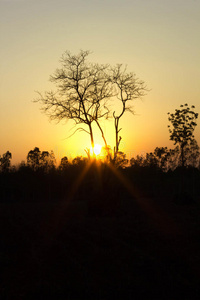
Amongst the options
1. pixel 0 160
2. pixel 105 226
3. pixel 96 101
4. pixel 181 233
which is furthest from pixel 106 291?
pixel 0 160

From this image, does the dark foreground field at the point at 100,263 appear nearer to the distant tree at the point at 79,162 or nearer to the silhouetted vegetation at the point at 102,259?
the silhouetted vegetation at the point at 102,259

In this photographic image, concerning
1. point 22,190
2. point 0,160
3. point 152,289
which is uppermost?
point 0,160

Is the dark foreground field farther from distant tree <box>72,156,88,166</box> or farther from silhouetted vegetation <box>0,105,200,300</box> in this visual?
distant tree <box>72,156,88,166</box>

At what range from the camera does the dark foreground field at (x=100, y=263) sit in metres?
7.79

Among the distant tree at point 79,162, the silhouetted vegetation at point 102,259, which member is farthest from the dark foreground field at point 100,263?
the distant tree at point 79,162

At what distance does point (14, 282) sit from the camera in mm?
8438

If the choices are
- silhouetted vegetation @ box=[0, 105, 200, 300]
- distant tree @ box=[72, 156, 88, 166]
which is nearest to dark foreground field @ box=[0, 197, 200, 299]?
silhouetted vegetation @ box=[0, 105, 200, 300]

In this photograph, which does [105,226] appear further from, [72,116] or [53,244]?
[72,116]

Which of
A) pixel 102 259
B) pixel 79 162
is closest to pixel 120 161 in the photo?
pixel 79 162

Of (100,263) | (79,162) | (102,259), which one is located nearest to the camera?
(100,263)

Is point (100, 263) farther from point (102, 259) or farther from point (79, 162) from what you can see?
point (79, 162)

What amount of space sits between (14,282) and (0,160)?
93125mm

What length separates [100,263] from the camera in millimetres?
10094

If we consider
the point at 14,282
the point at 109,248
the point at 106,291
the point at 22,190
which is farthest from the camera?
the point at 22,190
